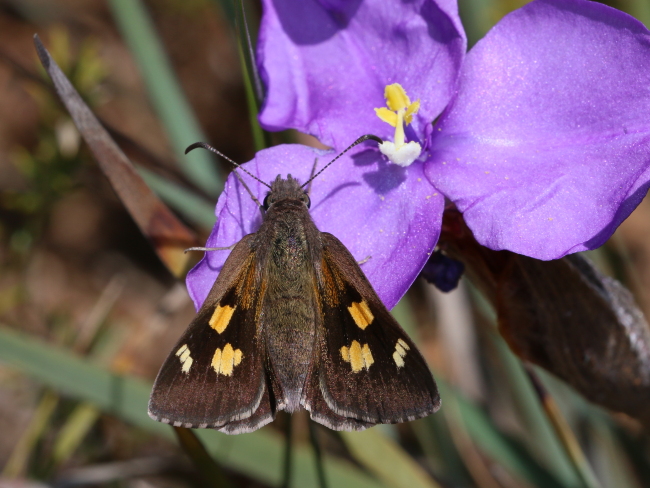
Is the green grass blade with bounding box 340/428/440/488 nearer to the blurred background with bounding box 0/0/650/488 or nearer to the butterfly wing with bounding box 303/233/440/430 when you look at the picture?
the blurred background with bounding box 0/0/650/488

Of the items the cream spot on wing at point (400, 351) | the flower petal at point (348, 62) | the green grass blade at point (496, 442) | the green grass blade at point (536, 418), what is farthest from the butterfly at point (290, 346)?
the green grass blade at point (536, 418)

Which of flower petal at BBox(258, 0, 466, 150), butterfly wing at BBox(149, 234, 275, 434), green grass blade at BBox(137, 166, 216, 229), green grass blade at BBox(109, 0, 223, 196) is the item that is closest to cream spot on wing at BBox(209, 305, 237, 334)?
butterfly wing at BBox(149, 234, 275, 434)

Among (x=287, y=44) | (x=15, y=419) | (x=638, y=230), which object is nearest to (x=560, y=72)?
(x=287, y=44)

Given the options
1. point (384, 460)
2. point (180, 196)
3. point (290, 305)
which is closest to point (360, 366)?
point (290, 305)

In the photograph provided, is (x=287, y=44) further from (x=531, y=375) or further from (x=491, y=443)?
(x=491, y=443)

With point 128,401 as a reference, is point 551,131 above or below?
above

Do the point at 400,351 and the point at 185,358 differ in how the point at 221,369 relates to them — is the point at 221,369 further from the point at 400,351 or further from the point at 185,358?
the point at 400,351

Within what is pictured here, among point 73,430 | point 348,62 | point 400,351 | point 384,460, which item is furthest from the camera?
point 73,430

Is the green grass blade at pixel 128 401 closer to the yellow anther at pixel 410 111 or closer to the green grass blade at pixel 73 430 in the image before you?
the green grass blade at pixel 73 430
